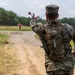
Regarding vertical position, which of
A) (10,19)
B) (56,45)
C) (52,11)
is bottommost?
(10,19)

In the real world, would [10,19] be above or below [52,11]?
below

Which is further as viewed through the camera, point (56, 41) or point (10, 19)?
point (10, 19)

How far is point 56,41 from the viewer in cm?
479

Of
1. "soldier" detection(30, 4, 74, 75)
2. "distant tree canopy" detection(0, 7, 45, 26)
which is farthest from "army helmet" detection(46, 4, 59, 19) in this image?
"distant tree canopy" detection(0, 7, 45, 26)

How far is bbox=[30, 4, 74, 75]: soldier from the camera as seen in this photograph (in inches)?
187

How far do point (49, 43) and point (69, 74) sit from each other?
50 centimetres

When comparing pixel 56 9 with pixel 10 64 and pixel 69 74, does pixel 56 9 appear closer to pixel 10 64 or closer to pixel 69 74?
pixel 69 74

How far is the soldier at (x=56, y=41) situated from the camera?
4.74 meters

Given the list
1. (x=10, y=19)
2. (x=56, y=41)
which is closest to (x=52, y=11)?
(x=56, y=41)

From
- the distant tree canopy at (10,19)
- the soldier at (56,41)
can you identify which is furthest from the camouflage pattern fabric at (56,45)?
the distant tree canopy at (10,19)

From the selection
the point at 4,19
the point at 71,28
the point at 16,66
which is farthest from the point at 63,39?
the point at 4,19

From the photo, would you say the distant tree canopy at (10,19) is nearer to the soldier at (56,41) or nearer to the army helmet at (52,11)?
the soldier at (56,41)

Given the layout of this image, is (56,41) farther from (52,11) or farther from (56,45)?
(52,11)

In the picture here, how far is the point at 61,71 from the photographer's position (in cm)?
483
